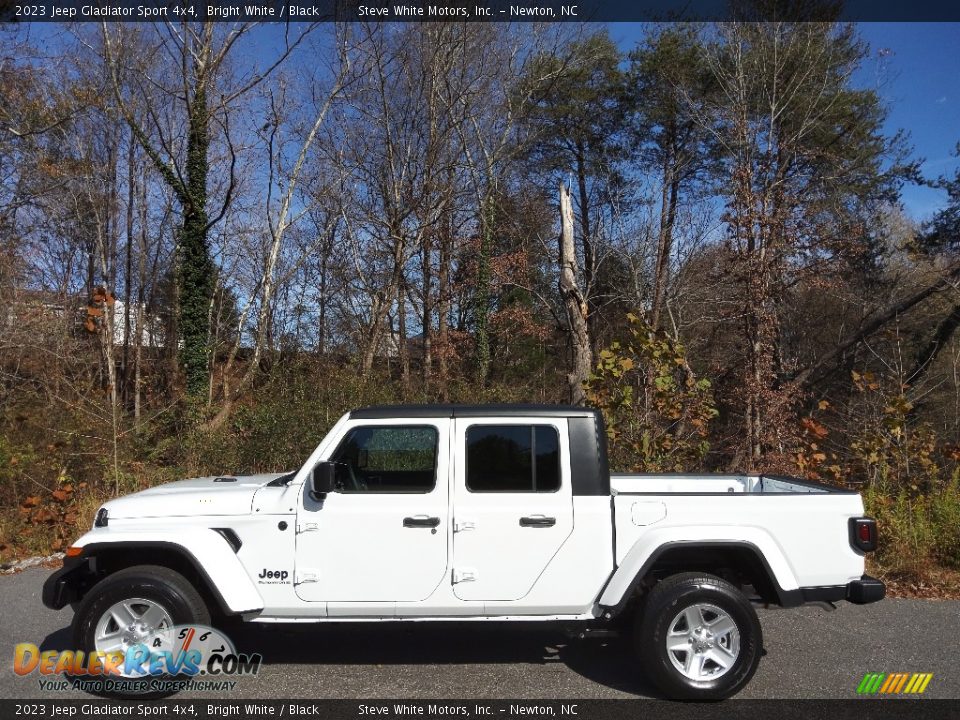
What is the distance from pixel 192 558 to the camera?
471 centimetres

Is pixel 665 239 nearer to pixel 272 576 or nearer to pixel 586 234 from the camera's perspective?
pixel 586 234

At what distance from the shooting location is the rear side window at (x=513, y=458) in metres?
4.93

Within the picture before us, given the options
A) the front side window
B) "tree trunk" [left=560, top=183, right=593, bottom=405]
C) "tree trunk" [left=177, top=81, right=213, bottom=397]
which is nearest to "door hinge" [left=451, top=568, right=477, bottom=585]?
the front side window

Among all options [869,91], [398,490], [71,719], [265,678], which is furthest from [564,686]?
[869,91]

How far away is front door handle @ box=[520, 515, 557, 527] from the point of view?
480cm

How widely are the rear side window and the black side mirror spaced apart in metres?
0.86

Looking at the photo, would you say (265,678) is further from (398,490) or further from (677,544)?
(677,544)

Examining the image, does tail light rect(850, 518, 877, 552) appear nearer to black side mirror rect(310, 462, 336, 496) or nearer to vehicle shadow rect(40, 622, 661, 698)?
vehicle shadow rect(40, 622, 661, 698)

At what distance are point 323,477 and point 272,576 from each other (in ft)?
2.32

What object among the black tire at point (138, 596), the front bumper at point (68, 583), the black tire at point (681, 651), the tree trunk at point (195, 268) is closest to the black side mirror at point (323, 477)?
the black tire at point (138, 596)

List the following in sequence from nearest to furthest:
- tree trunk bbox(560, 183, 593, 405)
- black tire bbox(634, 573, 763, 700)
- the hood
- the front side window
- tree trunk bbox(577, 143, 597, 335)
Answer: black tire bbox(634, 573, 763, 700) < the hood < the front side window < tree trunk bbox(560, 183, 593, 405) < tree trunk bbox(577, 143, 597, 335)

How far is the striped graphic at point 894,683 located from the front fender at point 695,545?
86 centimetres

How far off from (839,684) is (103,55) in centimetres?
2009

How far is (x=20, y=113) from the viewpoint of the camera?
17.8m
